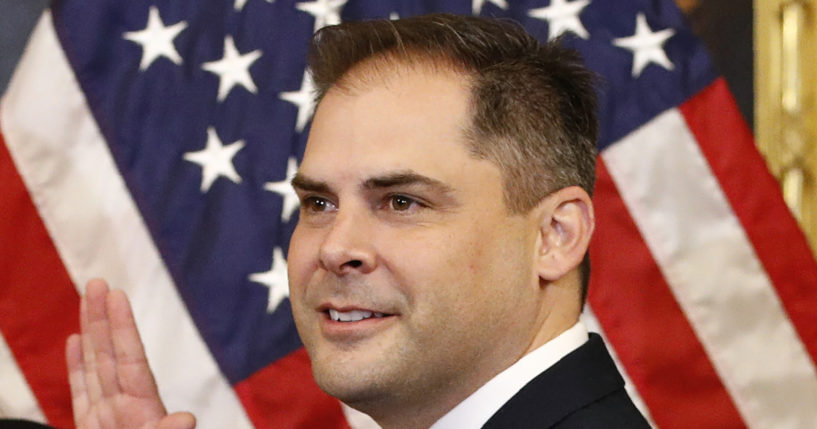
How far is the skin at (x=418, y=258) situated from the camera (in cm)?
158

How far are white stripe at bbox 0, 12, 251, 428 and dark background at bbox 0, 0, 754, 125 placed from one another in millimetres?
310

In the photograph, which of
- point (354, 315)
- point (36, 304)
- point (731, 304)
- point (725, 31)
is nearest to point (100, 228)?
point (36, 304)

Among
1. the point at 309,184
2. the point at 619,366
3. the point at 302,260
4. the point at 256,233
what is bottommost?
the point at 619,366

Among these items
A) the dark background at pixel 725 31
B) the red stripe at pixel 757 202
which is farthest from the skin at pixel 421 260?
the dark background at pixel 725 31

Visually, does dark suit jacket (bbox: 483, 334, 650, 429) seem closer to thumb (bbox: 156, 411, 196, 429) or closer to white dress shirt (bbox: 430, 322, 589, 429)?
white dress shirt (bbox: 430, 322, 589, 429)

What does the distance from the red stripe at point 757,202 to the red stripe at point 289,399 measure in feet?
3.82

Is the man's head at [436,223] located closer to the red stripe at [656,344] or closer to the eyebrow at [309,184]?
the eyebrow at [309,184]

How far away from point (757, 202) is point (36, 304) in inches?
73.8

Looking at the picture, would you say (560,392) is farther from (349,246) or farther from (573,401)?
(349,246)

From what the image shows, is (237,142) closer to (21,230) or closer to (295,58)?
(295,58)

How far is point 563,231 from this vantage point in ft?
5.60

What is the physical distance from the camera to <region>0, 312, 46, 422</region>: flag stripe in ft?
8.47

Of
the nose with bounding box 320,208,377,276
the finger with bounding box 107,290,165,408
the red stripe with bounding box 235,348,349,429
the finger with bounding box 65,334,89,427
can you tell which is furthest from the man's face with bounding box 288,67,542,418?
the red stripe with bounding box 235,348,349,429

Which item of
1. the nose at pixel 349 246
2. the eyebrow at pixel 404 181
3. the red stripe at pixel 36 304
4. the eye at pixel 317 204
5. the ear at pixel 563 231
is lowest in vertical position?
the ear at pixel 563 231
